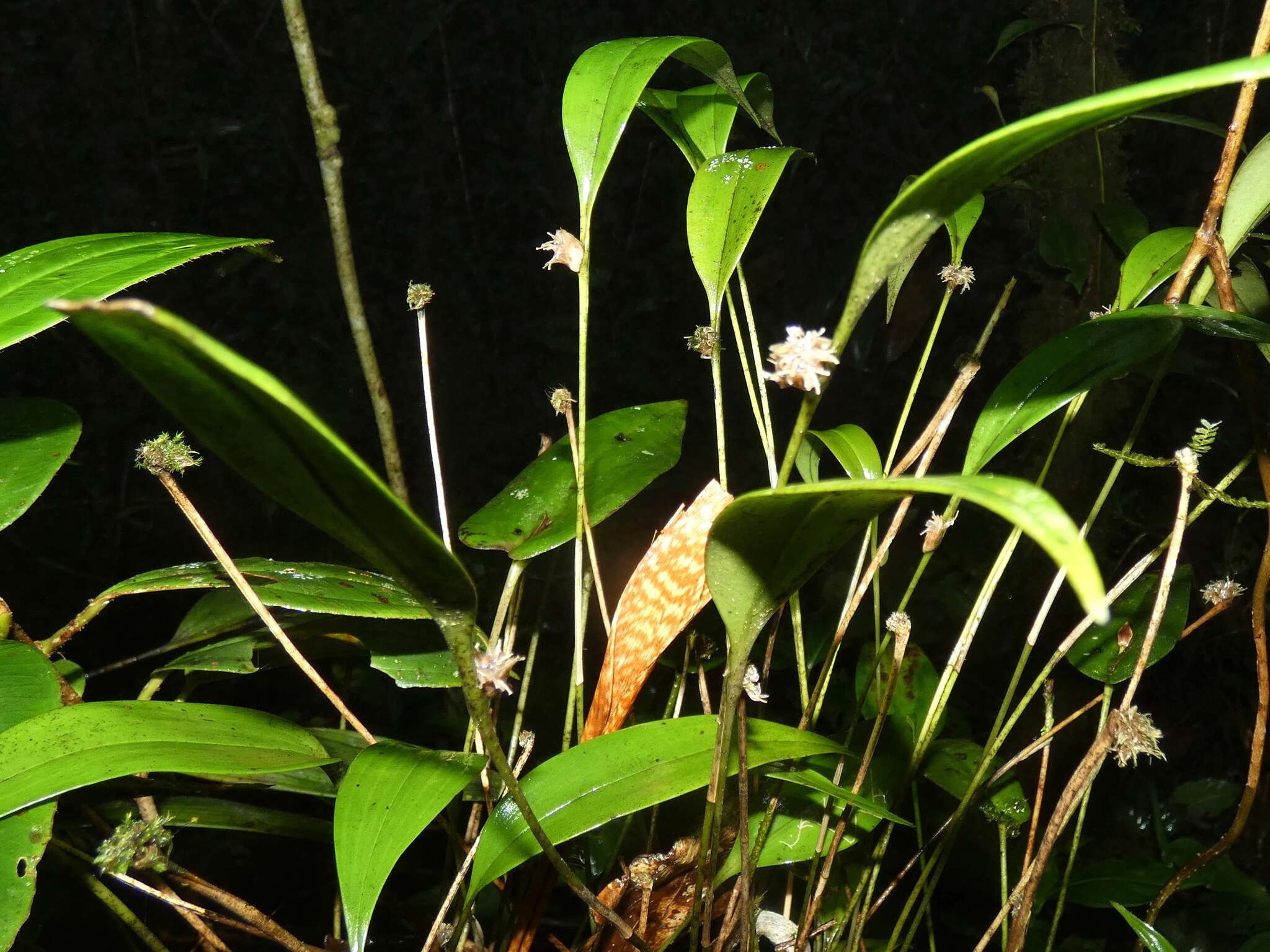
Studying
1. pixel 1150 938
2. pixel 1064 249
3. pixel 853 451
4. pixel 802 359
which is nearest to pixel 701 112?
pixel 853 451

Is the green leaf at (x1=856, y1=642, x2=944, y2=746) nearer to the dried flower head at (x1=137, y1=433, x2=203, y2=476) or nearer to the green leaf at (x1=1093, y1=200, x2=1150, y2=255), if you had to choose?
the green leaf at (x1=1093, y1=200, x2=1150, y2=255)

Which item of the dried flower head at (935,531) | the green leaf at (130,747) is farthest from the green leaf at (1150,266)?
the green leaf at (130,747)

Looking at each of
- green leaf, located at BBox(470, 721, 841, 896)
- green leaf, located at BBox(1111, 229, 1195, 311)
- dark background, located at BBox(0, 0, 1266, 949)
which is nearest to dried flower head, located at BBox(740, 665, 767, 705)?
green leaf, located at BBox(470, 721, 841, 896)

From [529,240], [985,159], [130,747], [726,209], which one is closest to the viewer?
[985,159]

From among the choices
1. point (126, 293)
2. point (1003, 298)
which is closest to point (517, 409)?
point (126, 293)

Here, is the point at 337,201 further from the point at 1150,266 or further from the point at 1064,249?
the point at 1064,249
